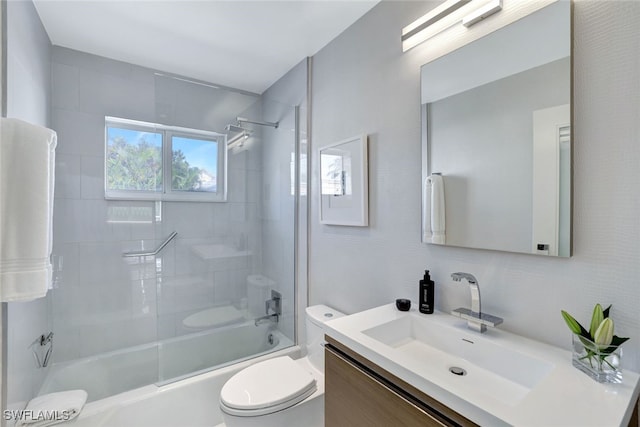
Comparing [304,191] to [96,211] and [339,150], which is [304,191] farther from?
[96,211]

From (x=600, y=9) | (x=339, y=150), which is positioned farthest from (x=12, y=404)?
(x=600, y=9)

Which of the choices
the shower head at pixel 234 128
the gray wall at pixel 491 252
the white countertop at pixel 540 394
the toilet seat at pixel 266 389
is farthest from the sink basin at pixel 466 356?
the shower head at pixel 234 128

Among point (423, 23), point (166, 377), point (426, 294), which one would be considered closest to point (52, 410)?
point (166, 377)

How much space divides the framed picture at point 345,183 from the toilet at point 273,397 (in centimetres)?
66

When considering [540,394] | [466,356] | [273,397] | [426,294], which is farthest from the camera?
[273,397]

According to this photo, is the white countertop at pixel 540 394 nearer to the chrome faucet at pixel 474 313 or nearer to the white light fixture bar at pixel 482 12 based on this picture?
the chrome faucet at pixel 474 313

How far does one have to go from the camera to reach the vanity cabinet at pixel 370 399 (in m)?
0.77

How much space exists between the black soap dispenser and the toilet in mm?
517

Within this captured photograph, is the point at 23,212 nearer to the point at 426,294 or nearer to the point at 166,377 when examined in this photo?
the point at 166,377

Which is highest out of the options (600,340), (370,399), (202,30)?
(202,30)

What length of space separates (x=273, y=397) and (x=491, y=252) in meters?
1.22

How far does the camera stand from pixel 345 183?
71.8 inches

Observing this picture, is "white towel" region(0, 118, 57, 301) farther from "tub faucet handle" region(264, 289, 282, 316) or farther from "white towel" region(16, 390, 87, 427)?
"tub faucet handle" region(264, 289, 282, 316)

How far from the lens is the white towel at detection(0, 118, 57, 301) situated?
39.1 inches
